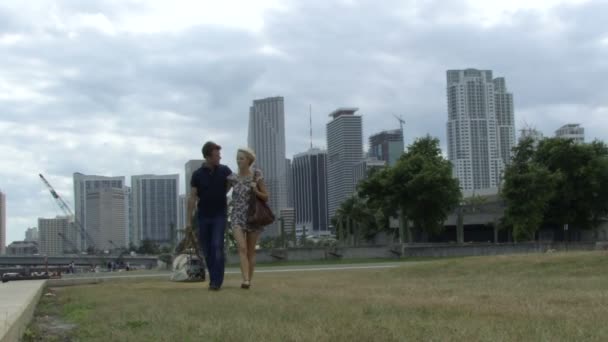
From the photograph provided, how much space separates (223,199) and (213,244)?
1.78 ft

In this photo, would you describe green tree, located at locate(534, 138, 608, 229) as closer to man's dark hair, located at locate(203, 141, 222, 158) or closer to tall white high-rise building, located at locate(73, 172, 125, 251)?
man's dark hair, located at locate(203, 141, 222, 158)

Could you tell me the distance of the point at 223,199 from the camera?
8734mm

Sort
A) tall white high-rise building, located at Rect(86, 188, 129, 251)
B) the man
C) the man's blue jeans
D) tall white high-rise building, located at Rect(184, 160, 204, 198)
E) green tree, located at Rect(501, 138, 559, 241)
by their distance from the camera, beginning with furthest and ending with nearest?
tall white high-rise building, located at Rect(86, 188, 129, 251) < green tree, located at Rect(501, 138, 559, 241) < tall white high-rise building, located at Rect(184, 160, 204, 198) < the man < the man's blue jeans

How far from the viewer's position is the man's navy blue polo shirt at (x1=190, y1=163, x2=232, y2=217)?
8.70m

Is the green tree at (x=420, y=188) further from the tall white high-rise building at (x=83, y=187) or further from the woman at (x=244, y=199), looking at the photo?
the tall white high-rise building at (x=83, y=187)

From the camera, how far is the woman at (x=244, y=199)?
8711 mm

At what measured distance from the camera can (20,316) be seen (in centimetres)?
510

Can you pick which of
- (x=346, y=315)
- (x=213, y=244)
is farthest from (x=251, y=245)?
(x=346, y=315)

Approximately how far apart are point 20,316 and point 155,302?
184 centimetres

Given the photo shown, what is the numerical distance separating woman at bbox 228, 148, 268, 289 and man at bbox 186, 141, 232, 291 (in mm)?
131

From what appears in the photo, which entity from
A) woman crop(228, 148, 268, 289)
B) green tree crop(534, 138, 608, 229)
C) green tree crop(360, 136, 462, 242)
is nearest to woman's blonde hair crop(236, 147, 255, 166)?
woman crop(228, 148, 268, 289)

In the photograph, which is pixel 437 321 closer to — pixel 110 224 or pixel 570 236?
pixel 570 236

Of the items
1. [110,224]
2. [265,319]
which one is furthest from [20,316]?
[110,224]

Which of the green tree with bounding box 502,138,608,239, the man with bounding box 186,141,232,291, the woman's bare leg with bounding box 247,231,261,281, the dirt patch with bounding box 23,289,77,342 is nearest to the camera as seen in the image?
the dirt patch with bounding box 23,289,77,342
